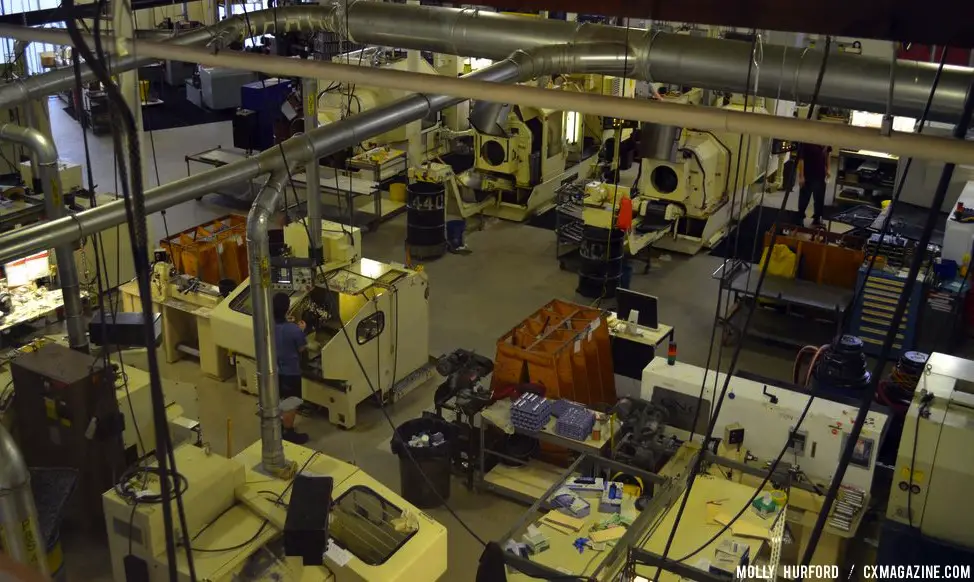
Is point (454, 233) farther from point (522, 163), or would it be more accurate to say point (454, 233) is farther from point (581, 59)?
point (581, 59)

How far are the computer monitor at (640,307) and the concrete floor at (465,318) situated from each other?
3.41 ft

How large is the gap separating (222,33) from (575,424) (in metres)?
4.08

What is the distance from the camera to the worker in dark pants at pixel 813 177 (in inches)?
505

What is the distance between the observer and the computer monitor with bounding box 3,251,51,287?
973 cm

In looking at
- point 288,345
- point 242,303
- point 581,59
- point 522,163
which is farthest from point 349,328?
point 522,163

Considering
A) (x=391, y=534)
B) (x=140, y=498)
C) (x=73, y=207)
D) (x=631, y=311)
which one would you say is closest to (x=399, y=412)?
(x=631, y=311)

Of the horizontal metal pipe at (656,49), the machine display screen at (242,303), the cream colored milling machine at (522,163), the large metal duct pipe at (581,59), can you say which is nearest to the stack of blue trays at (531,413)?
the large metal duct pipe at (581,59)

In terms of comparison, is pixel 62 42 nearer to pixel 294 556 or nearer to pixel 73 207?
pixel 294 556

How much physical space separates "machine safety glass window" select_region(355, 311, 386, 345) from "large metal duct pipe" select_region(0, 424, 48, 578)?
12.9 ft

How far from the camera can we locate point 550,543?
5.98 m

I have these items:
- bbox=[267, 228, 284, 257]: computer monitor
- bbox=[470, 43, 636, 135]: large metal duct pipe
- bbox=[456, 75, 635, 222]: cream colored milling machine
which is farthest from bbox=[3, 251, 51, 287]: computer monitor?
bbox=[456, 75, 635, 222]: cream colored milling machine

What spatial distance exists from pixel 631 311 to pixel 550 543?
3.30 meters

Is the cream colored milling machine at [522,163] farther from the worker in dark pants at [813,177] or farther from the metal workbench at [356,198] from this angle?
the worker in dark pants at [813,177]

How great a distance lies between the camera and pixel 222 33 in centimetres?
790
